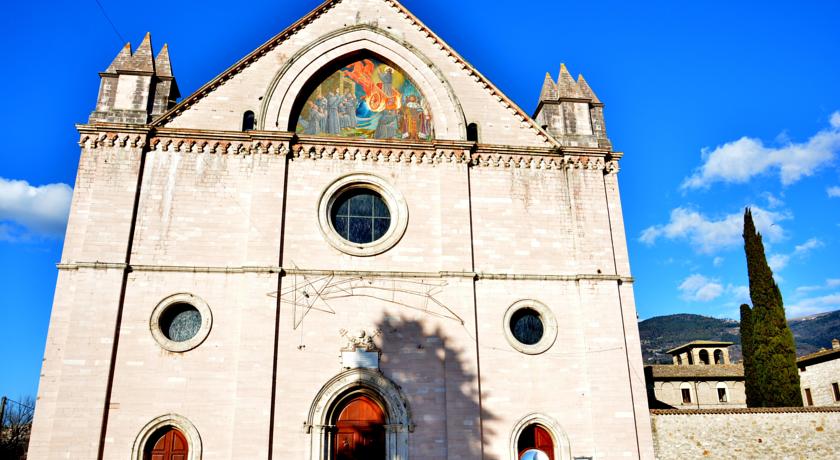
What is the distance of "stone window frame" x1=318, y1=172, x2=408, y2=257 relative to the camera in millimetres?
15977

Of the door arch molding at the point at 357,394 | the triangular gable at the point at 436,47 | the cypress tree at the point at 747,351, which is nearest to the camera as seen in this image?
the door arch molding at the point at 357,394

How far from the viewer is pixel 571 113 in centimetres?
1834

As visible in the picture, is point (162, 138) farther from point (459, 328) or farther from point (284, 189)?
point (459, 328)

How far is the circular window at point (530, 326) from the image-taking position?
51.5 ft

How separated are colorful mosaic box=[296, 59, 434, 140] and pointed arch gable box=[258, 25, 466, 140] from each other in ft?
0.94

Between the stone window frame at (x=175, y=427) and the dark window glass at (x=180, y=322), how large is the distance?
1.86m

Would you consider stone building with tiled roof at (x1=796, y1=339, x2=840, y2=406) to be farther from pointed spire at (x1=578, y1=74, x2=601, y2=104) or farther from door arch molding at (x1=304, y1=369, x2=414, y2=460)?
door arch molding at (x1=304, y1=369, x2=414, y2=460)

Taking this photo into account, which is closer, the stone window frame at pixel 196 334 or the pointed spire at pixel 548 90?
the stone window frame at pixel 196 334

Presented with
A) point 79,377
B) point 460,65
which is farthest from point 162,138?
point 460,65

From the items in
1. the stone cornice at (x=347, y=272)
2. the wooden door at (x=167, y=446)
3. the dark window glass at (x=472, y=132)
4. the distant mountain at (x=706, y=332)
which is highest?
the distant mountain at (x=706, y=332)

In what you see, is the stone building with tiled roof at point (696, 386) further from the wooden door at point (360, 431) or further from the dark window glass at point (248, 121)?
the dark window glass at point (248, 121)

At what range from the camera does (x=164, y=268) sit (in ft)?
49.8

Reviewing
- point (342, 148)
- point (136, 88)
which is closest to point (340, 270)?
point (342, 148)

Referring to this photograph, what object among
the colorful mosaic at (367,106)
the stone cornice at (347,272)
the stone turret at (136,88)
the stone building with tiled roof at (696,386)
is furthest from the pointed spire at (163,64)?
the stone building with tiled roof at (696,386)
